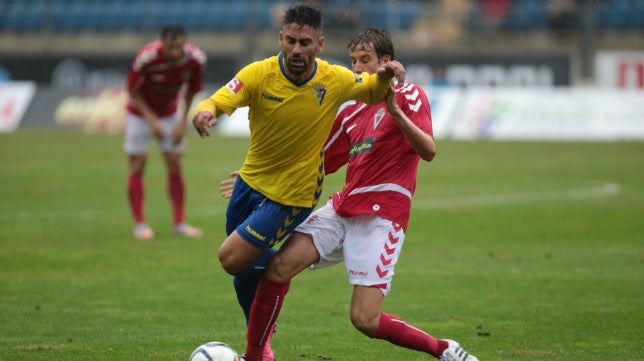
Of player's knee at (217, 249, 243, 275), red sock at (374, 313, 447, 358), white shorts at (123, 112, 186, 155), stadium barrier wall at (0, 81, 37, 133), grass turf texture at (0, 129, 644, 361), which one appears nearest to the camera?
red sock at (374, 313, 447, 358)

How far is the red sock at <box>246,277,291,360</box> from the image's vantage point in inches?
255

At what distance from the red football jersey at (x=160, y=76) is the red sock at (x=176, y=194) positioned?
2.77 feet

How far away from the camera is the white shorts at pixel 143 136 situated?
525 inches

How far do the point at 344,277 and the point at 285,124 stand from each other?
4.36m

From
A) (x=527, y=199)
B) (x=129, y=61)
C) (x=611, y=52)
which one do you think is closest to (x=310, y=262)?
(x=527, y=199)

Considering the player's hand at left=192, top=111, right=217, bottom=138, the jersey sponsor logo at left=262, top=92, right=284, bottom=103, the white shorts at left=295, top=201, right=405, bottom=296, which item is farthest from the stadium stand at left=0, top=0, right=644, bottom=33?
the player's hand at left=192, top=111, right=217, bottom=138

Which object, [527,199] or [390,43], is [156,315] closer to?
[390,43]

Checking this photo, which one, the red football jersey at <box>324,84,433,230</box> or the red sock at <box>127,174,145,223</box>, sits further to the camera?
the red sock at <box>127,174,145,223</box>

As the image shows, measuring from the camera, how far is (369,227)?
21.1 ft

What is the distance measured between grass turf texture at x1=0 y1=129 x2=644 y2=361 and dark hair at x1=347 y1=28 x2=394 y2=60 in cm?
201

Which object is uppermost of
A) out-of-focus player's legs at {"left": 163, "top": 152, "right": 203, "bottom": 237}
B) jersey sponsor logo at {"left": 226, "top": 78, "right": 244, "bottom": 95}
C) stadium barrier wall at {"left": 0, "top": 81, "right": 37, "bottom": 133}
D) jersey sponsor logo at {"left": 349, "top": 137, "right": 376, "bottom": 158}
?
jersey sponsor logo at {"left": 226, "top": 78, "right": 244, "bottom": 95}

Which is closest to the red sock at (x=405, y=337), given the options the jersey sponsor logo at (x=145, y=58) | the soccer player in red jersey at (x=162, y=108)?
the soccer player in red jersey at (x=162, y=108)

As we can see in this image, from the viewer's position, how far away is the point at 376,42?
6559mm

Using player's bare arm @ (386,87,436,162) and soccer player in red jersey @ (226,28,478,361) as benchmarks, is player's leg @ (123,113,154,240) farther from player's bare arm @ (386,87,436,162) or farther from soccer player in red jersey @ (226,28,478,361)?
player's bare arm @ (386,87,436,162)
